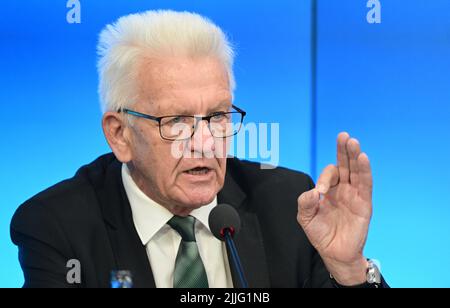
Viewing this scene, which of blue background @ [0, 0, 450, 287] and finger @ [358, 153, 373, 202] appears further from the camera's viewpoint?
blue background @ [0, 0, 450, 287]

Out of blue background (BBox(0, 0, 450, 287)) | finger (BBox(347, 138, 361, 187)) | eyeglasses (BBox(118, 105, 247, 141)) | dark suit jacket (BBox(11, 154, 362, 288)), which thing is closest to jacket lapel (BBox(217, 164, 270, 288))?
dark suit jacket (BBox(11, 154, 362, 288))

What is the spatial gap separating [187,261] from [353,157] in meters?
0.52

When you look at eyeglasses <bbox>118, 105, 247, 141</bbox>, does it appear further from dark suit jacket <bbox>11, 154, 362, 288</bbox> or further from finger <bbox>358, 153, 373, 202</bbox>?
Result: finger <bbox>358, 153, 373, 202</bbox>

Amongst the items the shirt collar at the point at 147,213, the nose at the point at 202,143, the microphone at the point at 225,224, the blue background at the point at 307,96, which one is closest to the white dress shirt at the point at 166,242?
the shirt collar at the point at 147,213

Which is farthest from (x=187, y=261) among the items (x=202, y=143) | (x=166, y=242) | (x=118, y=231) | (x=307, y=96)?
(x=307, y=96)

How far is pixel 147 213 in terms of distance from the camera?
1921mm

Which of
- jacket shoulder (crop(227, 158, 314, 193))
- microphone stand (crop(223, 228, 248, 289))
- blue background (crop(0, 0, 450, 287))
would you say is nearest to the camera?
microphone stand (crop(223, 228, 248, 289))

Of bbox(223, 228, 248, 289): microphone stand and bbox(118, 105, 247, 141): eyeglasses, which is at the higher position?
bbox(118, 105, 247, 141): eyeglasses

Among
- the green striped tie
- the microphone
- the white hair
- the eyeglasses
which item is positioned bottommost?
the green striped tie

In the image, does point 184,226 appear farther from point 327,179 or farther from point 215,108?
point 327,179

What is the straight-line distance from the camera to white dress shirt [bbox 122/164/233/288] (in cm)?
187

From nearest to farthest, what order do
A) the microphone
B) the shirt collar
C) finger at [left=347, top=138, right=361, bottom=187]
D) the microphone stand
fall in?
the microphone stand
the microphone
finger at [left=347, top=138, right=361, bottom=187]
the shirt collar

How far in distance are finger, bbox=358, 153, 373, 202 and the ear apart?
2.11 ft
